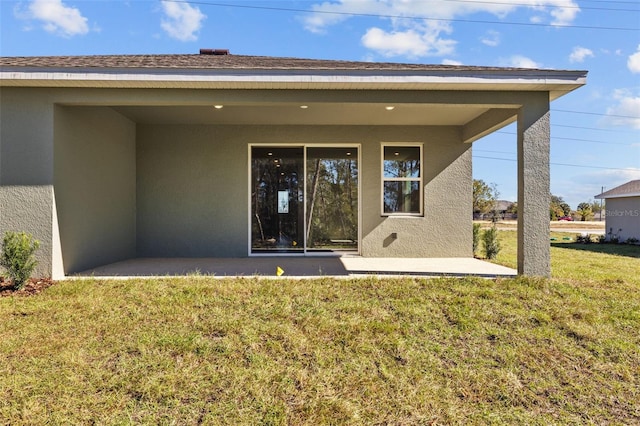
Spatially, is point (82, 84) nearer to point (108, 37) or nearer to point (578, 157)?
point (108, 37)

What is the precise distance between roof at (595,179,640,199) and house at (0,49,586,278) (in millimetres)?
12803

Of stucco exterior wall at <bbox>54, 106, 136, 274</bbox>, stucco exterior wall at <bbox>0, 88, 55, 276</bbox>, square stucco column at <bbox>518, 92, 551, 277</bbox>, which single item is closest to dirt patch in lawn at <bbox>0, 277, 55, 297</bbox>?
stucco exterior wall at <bbox>0, 88, 55, 276</bbox>

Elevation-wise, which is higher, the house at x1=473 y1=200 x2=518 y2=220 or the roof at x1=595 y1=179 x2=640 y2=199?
the roof at x1=595 y1=179 x2=640 y2=199

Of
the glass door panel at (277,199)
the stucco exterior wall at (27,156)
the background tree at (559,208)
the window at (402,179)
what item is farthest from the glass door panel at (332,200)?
the background tree at (559,208)

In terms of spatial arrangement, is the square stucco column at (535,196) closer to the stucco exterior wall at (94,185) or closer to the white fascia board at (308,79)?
the white fascia board at (308,79)

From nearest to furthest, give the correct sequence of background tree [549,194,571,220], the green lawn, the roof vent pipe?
the green lawn → the roof vent pipe → background tree [549,194,571,220]

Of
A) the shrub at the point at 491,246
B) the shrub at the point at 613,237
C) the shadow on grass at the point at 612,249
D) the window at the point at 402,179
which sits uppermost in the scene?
the window at the point at 402,179

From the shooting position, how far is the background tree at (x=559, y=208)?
44188mm

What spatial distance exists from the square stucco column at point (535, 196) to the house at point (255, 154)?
0.02 meters

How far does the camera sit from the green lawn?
8.56 feet

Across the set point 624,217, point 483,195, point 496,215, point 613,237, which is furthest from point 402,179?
point 496,215

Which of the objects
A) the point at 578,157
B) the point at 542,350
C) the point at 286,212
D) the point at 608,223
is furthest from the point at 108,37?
the point at 578,157

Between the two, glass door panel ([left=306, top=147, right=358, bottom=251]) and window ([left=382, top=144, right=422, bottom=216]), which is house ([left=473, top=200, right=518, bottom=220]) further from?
glass door panel ([left=306, top=147, right=358, bottom=251])

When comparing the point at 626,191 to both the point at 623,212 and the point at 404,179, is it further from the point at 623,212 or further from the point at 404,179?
the point at 404,179
